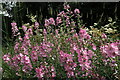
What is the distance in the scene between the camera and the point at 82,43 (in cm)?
305

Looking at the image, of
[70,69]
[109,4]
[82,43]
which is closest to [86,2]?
[109,4]

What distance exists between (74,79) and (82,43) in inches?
24.0

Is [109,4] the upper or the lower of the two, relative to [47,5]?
lower

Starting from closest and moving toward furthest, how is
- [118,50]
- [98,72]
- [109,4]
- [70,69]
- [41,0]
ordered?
[118,50] → [70,69] → [98,72] → [109,4] → [41,0]

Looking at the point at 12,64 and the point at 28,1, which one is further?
the point at 28,1

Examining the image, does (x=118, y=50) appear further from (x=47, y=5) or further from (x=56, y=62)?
(x=47, y=5)

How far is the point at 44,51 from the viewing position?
9.71 ft

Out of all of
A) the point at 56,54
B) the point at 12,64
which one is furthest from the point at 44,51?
the point at 12,64

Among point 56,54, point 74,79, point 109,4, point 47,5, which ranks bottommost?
point 74,79

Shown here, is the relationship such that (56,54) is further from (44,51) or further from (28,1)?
(28,1)

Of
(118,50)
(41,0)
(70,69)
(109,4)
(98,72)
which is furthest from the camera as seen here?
(41,0)

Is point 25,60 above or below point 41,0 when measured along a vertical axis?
below

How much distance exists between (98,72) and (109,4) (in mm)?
7720

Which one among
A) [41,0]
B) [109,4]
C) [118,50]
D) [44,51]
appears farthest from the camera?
[41,0]
